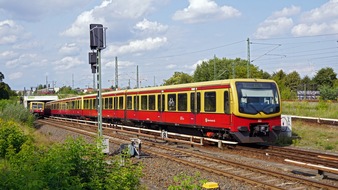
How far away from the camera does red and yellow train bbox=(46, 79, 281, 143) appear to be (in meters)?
16.2

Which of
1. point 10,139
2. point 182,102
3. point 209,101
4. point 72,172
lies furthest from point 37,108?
point 72,172

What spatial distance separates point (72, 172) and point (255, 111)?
10.4m

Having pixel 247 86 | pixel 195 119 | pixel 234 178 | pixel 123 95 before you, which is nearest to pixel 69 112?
pixel 123 95

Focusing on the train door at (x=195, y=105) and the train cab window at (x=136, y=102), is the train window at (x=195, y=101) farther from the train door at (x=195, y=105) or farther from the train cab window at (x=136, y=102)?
the train cab window at (x=136, y=102)

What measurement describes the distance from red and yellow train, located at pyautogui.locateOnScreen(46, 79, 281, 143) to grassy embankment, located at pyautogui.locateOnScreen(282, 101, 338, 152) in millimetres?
2655

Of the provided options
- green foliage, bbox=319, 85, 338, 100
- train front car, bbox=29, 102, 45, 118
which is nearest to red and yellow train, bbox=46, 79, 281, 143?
green foliage, bbox=319, 85, 338, 100

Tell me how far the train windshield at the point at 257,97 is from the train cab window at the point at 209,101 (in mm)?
1417

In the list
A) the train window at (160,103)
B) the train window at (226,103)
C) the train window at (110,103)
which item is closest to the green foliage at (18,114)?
the train window at (110,103)

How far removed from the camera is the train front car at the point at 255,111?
52.6ft

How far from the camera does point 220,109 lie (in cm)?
1680

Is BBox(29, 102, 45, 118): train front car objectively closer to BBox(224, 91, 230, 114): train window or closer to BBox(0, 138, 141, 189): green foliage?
BBox(224, 91, 230, 114): train window

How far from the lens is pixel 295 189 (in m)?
9.48

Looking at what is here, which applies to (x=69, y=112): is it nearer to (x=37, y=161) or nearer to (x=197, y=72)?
(x=37, y=161)

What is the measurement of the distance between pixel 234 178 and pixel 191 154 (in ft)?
14.2
